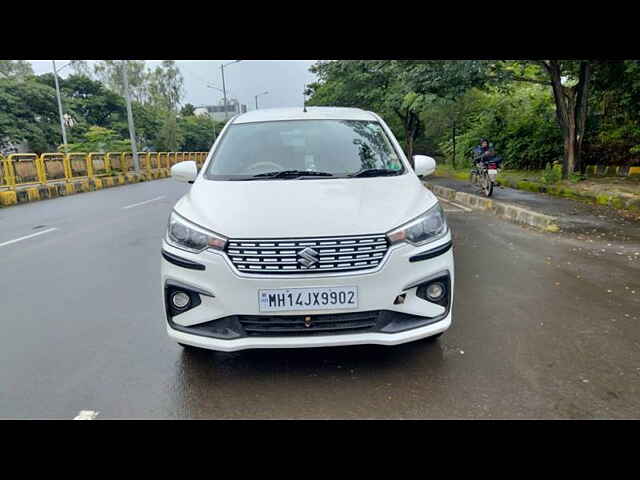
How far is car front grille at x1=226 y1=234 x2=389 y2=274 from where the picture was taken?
8.27ft

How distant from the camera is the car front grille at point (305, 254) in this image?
99.2 inches

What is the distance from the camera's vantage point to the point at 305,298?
2504 mm

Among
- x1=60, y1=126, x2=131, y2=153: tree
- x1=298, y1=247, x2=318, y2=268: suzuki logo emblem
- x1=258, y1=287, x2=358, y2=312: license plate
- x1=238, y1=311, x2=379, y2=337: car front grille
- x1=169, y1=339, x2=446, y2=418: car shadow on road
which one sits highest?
x1=60, y1=126, x2=131, y2=153: tree

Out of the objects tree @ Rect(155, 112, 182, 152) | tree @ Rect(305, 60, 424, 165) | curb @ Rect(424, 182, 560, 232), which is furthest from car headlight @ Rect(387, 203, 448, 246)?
tree @ Rect(155, 112, 182, 152)

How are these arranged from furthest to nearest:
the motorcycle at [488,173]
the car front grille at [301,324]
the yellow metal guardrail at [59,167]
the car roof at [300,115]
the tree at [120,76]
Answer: the tree at [120,76]
the yellow metal guardrail at [59,167]
the motorcycle at [488,173]
the car roof at [300,115]
the car front grille at [301,324]

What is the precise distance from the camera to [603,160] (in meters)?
12.7

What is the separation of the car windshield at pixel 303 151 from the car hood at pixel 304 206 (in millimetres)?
208

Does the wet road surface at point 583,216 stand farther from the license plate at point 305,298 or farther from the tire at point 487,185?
the license plate at point 305,298

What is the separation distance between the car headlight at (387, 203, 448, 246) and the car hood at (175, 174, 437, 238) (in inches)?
1.8

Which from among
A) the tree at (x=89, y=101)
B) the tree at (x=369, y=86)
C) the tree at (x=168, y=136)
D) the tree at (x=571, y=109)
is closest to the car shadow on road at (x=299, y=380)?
the tree at (x=571, y=109)

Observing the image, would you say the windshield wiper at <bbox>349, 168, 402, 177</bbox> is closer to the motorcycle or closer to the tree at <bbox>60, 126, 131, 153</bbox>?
the motorcycle

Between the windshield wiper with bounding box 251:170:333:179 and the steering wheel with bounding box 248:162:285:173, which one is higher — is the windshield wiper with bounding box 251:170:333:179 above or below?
below

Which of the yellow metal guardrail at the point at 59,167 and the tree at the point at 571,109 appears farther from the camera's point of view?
the yellow metal guardrail at the point at 59,167

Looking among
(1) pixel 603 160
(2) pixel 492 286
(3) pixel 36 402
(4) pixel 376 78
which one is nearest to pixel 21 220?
(3) pixel 36 402
